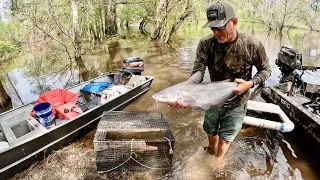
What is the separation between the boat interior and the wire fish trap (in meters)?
1.32

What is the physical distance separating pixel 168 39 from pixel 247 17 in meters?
28.9

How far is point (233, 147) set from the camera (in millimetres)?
4578

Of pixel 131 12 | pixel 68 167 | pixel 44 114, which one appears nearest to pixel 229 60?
pixel 68 167

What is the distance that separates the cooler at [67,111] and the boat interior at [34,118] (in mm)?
63

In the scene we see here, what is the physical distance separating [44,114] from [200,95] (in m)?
3.11

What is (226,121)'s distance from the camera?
3.14 meters

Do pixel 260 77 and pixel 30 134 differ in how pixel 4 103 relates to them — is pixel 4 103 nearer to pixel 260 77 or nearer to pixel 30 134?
pixel 30 134

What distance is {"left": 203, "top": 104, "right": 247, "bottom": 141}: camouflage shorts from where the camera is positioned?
3059 mm

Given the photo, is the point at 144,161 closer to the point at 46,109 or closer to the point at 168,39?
the point at 46,109

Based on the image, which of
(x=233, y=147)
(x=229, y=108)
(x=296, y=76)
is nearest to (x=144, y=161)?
(x=229, y=108)

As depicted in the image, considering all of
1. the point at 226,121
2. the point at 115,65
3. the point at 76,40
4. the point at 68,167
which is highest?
the point at 76,40

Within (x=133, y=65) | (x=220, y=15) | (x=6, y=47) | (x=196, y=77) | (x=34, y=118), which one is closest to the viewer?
(x=220, y=15)

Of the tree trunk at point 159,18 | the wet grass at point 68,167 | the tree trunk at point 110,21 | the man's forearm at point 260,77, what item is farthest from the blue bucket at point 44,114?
the tree trunk at point 110,21

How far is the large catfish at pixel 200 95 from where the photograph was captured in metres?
2.68
